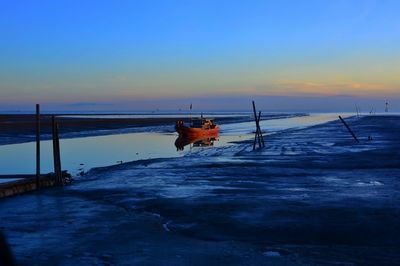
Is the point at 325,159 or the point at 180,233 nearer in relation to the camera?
the point at 180,233

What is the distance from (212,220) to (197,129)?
Answer: 39912mm

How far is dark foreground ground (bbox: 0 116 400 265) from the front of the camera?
26.4 feet

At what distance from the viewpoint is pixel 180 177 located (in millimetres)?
18766

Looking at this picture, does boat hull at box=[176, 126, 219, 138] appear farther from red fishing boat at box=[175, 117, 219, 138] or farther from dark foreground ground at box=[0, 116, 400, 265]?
dark foreground ground at box=[0, 116, 400, 265]

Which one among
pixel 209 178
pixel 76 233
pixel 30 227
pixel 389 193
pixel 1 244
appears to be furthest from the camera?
pixel 209 178

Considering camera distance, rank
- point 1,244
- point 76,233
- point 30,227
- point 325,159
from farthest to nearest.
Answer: point 325,159 → point 30,227 → point 76,233 → point 1,244

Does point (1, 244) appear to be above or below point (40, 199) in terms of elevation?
above

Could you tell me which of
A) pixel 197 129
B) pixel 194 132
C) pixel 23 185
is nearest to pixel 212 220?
pixel 23 185

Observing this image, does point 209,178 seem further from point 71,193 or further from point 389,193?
point 389,193

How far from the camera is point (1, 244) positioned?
264 cm

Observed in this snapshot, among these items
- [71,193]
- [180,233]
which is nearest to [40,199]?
[71,193]

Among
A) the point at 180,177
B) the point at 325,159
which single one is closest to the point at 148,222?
the point at 180,177

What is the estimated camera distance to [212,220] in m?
10.7

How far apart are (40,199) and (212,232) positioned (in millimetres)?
6408
